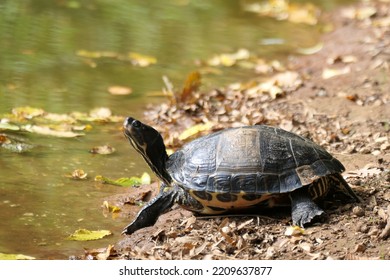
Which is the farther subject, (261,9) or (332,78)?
(261,9)

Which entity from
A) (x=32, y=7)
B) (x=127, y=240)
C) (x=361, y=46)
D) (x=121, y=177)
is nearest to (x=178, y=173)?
(x=127, y=240)

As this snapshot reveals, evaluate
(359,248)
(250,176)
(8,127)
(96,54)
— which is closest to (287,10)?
(96,54)

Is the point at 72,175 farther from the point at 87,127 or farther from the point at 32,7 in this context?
the point at 32,7

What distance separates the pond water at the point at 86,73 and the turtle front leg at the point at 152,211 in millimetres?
166

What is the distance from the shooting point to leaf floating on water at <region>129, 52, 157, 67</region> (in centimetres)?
925

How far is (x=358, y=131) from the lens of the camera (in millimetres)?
6582

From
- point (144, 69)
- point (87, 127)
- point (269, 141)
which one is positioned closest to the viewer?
point (269, 141)

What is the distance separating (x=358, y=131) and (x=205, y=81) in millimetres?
2684

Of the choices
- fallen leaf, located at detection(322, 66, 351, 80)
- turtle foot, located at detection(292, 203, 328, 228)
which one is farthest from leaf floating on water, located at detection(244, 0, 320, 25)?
turtle foot, located at detection(292, 203, 328, 228)

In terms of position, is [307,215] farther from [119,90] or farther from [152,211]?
[119,90]

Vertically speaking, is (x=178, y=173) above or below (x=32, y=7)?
above

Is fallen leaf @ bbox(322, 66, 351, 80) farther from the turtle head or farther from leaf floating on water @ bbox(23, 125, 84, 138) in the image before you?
the turtle head

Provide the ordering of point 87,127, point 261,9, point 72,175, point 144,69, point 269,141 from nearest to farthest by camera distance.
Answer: point 269,141 → point 72,175 → point 87,127 → point 144,69 → point 261,9

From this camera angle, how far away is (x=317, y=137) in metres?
6.55
